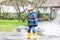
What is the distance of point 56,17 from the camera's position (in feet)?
130

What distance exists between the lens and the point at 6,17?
1377 inches

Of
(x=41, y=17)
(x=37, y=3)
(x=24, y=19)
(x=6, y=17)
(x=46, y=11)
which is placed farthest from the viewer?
(x=46, y=11)

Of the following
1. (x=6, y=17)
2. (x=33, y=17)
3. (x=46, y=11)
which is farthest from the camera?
(x=46, y=11)

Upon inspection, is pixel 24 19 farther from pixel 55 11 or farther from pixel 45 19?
pixel 55 11

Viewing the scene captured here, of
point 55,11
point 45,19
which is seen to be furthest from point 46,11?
point 45,19

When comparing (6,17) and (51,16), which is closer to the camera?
(6,17)

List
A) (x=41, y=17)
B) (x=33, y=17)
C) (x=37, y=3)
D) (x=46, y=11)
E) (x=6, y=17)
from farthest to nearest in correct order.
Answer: (x=46, y=11), (x=41, y=17), (x=6, y=17), (x=37, y=3), (x=33, y=17)

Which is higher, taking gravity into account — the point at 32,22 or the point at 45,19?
the point at 32,22

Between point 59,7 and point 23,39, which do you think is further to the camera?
point 59,7

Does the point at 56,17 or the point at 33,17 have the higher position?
the point at 33,17

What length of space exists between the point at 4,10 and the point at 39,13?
5952mm

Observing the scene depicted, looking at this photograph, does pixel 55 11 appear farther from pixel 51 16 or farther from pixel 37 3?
pixel 37 3

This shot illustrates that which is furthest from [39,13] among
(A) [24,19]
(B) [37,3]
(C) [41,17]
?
(A) [24,19]

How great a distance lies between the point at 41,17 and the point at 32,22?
84.9 feet
